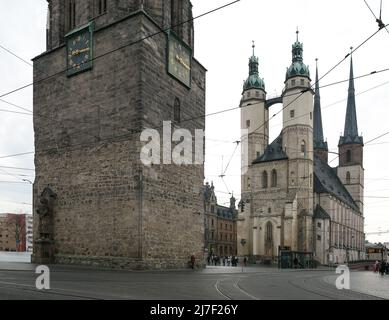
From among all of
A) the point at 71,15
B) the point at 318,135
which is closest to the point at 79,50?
the point at 71,15

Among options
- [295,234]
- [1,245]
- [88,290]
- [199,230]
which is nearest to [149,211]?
[199,230]

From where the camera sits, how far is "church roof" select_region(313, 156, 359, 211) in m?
66.0

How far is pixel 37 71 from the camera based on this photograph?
86.8 feet


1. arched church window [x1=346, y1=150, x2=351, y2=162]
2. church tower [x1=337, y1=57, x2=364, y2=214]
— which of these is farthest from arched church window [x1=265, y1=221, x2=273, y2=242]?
arched church window [x1=346, y1=150, x2=351, y2=162]

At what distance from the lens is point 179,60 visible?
83.4ft

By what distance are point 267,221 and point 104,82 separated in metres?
41.1

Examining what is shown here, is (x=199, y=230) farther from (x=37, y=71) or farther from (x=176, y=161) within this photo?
(x=37, y=71)

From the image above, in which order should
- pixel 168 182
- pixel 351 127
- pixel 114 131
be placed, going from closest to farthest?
1. pixel 114 131
2. pixel 168 182
3. pixel 351 127

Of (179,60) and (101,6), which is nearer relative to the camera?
(101,6)

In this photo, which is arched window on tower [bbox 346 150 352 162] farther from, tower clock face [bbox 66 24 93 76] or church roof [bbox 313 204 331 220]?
tower clock face [bbox 66 24 93 76]

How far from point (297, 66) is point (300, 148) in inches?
438

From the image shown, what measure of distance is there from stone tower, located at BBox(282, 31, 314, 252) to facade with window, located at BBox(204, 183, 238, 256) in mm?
22343

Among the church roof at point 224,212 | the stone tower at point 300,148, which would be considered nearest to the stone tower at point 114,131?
the stone tower at point 300,148

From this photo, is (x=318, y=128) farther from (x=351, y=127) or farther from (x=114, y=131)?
(x=114, y=131)
